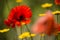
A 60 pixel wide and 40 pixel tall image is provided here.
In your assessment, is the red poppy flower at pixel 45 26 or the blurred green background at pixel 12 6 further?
the blurred green background at pixel 12 6

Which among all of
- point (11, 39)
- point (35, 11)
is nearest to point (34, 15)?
point (35, 11)

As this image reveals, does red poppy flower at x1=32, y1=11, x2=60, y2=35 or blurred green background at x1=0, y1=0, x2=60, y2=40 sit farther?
blurred green background at x1=0, y1=0, x2=60, y2=40

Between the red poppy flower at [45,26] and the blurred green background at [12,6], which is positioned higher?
the red poppy flower at [45,26]

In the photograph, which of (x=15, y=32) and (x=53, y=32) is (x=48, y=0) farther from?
(x=53, y=32)

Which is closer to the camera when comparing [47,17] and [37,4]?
[47,17]

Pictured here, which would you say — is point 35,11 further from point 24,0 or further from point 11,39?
point 11,39

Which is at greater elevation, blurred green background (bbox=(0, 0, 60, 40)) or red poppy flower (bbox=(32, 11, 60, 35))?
red poppy flower (bbox=(32, 11, 60, 35))

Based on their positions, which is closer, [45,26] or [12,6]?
[45,26]

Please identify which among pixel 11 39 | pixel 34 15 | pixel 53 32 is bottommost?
pixel 11 39

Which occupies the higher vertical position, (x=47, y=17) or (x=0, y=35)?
Answer: (x=47, y=17)
